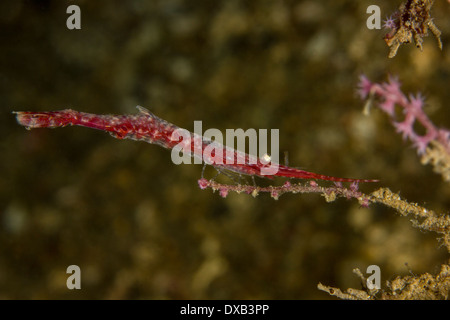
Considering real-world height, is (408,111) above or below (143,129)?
below

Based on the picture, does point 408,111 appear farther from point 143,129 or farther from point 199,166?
point 199,166

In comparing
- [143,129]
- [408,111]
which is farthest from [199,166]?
[408,111]

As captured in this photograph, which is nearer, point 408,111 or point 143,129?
point 408,111

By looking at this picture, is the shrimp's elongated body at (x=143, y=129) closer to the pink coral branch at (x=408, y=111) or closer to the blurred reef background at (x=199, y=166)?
the pink coral branch at (x=408, y=111)

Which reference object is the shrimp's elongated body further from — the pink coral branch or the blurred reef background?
the blurred reef background

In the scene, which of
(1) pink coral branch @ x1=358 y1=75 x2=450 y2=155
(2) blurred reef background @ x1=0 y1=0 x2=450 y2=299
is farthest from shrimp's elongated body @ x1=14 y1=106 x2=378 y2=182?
(2) blurred reef background @ x1=0 y1=0 x2=450 y2=299

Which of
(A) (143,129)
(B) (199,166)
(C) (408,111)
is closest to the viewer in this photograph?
(C) (408,111)

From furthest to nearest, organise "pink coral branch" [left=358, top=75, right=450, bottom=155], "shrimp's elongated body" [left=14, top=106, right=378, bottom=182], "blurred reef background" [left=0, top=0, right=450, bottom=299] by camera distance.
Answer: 1. "blurred reef background" [left=0, top=0, right=450, bottom=299]
2. "shrimp's elongated body" [left=14, top=106, right=378, bottom=182]
3. "pink coral branch" [left=358, top=75, right=450, bottom=155]
